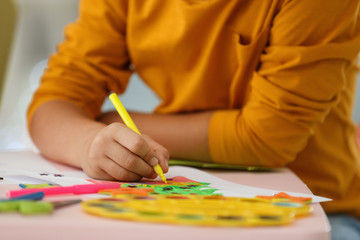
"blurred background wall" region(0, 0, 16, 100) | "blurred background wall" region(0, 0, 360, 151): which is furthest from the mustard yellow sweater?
"blurred background wall" region(0, 0, 360, 151)

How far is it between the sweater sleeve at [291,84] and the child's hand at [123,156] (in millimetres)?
173

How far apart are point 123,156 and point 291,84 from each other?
258mm

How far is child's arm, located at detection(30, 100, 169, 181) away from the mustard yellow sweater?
0.35ft

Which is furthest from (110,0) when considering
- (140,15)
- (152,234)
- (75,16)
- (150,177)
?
(75,16)

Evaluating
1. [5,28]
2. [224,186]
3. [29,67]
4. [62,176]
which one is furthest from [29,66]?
[224,186]

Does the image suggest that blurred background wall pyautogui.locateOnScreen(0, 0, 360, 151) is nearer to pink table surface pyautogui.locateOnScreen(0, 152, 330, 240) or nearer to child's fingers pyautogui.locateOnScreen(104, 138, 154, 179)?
child's fingers pyautogui.locateOnScreen(104, 138, 154, 179)

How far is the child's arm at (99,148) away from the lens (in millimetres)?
544

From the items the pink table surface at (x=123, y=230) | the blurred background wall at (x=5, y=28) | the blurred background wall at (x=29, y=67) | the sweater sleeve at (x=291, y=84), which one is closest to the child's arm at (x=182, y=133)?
the sweater sleeve at (x=291, y=84)

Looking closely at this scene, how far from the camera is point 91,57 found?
2.83 ft

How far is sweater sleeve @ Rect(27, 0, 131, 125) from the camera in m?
0.84

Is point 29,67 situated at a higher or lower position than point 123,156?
higher

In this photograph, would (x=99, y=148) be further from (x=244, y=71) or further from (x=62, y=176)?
(x=244, y=71)

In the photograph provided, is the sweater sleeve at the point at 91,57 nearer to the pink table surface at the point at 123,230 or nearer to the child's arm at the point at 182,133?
the child's arm at the point at 182,133

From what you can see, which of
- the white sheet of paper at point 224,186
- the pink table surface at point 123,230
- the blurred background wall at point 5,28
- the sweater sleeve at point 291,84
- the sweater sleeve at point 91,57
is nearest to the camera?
the pink table surface at point 123,230
